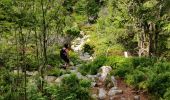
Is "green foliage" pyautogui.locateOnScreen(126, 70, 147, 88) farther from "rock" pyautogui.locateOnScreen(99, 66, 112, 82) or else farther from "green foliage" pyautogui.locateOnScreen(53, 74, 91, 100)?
"green foliage" pyautogui.locateOnScreen(53, 74, 91, 100)

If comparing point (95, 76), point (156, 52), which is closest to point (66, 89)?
point (95, 76)

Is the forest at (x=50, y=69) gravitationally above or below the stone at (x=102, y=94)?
above

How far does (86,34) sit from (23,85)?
33.4 meters

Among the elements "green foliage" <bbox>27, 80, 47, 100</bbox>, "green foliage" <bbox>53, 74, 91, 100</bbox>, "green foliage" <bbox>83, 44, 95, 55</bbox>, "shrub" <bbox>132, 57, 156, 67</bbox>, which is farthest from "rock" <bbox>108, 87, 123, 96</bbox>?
"green foliage" <bbox>83, 44, 95, 55</bbox>

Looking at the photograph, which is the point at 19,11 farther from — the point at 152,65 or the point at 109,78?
the point at 152,65

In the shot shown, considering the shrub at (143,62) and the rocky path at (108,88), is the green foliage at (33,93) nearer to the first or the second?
the rocky path at (108,88)

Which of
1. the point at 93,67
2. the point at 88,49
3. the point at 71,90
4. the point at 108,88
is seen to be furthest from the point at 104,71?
the point at 88,49

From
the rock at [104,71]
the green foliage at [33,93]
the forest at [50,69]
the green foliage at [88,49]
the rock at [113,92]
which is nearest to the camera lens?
the green foliage at [33,93]

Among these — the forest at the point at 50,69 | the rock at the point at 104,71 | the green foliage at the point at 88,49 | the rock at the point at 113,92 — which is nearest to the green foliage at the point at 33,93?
the forest at the point at 50,69

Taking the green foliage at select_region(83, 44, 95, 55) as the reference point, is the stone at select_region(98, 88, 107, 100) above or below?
above

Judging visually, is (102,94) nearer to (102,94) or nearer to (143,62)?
(102,94)

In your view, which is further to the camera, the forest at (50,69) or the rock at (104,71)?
the rock at (104,71)

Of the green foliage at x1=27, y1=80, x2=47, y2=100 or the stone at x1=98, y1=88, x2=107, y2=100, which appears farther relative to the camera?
the stone at x1=98, y1=88, x2=107, y2=100

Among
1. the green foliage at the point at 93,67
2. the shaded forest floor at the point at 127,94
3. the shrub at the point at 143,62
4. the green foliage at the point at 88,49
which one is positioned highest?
the shrub at the point at 143,62
